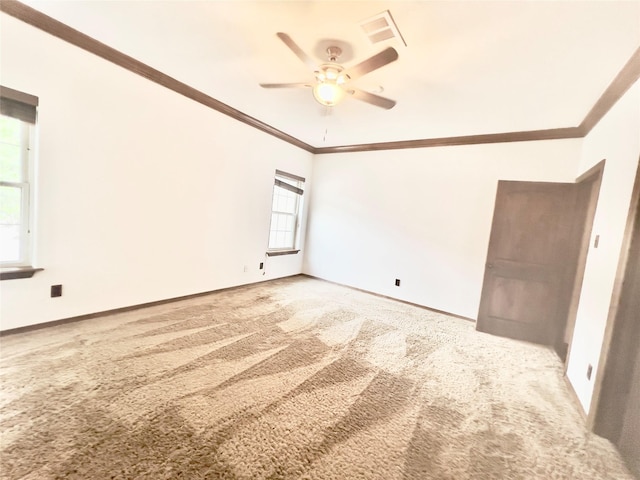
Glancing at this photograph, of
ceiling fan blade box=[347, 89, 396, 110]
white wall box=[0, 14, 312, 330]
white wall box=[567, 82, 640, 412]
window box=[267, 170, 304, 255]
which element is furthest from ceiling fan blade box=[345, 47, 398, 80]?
window box=[267, 170, 304, 255]

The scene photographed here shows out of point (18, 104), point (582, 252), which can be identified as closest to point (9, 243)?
point (18, 104)

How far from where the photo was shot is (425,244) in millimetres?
4242

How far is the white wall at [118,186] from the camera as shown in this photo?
7.65 feet

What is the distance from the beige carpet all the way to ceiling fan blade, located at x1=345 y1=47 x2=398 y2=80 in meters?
2.29

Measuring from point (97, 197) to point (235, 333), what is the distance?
1869 millimetres

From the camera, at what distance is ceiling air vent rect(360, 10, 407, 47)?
5.86 feet

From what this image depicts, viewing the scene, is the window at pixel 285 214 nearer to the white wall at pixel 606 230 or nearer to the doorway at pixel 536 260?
the doorway at pixel 536 260

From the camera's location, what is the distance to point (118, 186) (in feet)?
9.18

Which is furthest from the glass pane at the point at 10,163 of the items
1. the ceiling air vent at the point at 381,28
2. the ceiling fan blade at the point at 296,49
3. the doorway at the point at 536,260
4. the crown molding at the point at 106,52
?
the doorway at the point at 536,260

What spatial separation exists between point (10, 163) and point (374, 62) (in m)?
2.97

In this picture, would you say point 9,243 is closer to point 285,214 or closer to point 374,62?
point 374,62

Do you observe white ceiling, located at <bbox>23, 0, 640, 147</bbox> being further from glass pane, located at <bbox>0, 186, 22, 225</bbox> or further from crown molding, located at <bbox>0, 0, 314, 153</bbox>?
glass pane, located at <bbox>0, 186, 22, 225</bbox>

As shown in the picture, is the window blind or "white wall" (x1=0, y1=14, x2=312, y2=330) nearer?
the window blind

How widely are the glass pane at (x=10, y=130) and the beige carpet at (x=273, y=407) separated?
161cm
